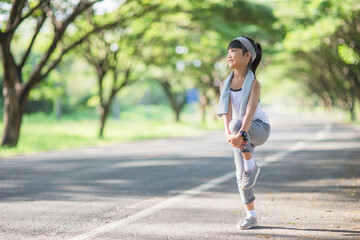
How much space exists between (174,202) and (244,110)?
210cm

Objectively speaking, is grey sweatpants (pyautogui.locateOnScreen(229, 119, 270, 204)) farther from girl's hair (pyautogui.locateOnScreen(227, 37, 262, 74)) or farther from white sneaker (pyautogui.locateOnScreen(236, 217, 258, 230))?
girl's hair (pyautogui.locateOnScreen(227, 37, 262, 74))

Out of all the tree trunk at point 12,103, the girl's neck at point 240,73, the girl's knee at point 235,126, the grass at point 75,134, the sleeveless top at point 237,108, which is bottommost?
the grass at point 75,134

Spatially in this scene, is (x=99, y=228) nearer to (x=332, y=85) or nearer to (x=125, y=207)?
(x=125, y=207)

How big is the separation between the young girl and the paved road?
486mm

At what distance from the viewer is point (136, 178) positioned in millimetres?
8398

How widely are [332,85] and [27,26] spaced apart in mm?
37478

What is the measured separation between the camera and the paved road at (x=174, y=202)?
4414 millimetres

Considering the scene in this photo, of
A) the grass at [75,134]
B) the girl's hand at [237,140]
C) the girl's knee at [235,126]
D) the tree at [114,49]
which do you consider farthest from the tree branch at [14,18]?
the girl's hand at [237,140]

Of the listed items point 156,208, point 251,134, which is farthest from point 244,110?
point 156,208

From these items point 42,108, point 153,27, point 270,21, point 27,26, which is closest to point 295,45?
point 270,21

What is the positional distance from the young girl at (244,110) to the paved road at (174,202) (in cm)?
49

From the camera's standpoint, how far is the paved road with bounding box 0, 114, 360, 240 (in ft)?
14.5

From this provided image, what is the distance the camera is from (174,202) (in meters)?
5.97

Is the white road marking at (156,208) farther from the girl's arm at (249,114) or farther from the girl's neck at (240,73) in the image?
the girl's neck at (240,73)
